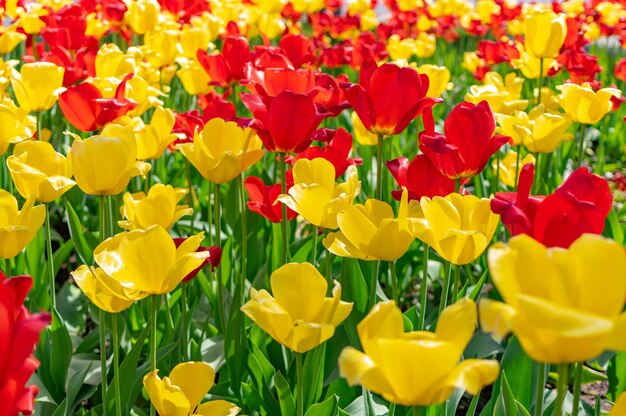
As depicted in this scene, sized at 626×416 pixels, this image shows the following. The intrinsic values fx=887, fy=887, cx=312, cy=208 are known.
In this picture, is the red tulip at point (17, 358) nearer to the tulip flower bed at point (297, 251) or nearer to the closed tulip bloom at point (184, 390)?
the tulip flower bed at point (297, 251)

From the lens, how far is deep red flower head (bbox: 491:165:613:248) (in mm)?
1100

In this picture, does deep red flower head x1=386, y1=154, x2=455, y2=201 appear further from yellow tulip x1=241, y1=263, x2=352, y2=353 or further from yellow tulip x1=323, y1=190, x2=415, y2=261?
yellow tulip x1=241, y1=263, x2=352, y2=353

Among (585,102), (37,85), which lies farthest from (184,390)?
(585,102)

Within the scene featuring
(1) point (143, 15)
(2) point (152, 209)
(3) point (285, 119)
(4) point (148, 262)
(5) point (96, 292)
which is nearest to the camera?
(4) point (148, 262)

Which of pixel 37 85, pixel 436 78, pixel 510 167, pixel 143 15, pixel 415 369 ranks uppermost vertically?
pixel 415 369

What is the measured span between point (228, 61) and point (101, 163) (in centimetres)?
126

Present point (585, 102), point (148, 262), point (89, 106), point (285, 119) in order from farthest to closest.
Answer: point (585, 102) < point (89, 106) < point (285, 119) < point (148, 262)

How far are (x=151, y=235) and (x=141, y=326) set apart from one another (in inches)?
41.9

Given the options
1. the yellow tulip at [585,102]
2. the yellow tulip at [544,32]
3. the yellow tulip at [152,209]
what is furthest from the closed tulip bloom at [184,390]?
the yellow tulip at [544,32]

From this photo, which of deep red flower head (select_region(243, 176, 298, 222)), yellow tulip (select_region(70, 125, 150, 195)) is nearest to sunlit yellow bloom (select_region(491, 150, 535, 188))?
deep red flower head (select_region(243, 176, 298, 222))

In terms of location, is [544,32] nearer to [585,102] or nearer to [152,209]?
[585,102]

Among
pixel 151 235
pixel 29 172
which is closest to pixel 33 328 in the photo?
pixel 151 235

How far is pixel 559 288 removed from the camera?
2.68 ft

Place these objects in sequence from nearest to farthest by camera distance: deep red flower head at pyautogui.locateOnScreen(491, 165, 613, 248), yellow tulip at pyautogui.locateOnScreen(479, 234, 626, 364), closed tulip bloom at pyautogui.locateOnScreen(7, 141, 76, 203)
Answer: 1. yellow tulip at pyautogui.locateOnScreen(479, 234, 626, 364)
2. deep red flower head at pyautogui.locateOnScreen(491, 165, 613, 248)
3. closed tulip bloom at pyautogui.locateOnScreen(7, 141, 76, 203)
